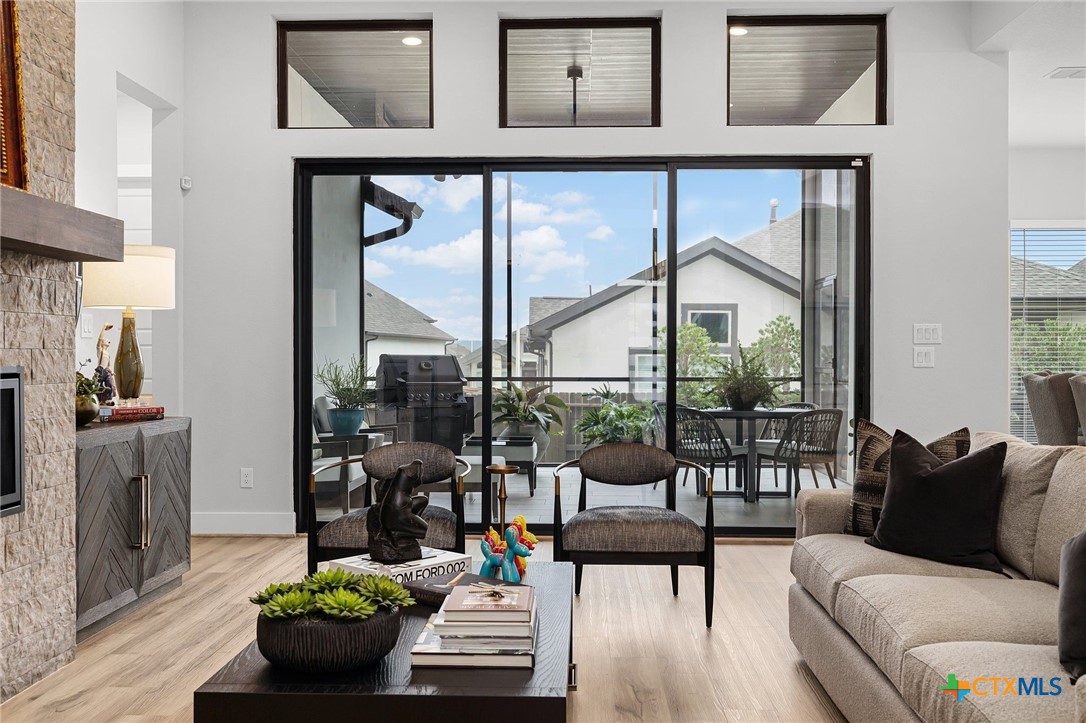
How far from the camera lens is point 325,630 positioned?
1771 mm

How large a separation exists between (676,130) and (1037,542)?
10.4 feet

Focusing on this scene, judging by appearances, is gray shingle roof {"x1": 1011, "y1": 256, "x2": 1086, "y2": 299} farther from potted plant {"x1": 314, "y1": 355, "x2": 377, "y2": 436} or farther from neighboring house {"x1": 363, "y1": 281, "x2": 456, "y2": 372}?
potted plant {"x1": 314, "y1": 355, "x2": 377, "y2": 436}

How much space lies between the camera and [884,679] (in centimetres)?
206

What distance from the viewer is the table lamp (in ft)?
11.8

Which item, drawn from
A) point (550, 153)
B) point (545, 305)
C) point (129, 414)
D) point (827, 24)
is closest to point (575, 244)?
point (545, 305)

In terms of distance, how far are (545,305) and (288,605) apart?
10.9 ft

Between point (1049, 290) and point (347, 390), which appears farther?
point (1049, 290)

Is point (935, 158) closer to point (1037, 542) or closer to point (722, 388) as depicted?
point (722, 388)

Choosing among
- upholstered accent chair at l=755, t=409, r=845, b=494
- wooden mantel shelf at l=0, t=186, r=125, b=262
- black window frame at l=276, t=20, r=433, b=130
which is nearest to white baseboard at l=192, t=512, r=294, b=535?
wooden mantel shelf at l=0, t=186, r=125, b=262

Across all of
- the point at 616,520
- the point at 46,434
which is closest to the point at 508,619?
the point at 616,520

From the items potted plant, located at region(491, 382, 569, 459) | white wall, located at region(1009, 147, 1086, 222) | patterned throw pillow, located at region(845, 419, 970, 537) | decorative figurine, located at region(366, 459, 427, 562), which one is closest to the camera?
decorative figurine, located at region(366, 459, 427, 562)

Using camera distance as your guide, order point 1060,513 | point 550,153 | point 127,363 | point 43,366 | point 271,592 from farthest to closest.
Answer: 1. point 550,153
2. point 127,363
3. point 43,366
4. point 1060,513
5. point 271,592

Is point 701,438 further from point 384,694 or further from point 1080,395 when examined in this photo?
point 384,694

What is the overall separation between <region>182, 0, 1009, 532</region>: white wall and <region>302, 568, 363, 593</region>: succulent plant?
10.2 feet
